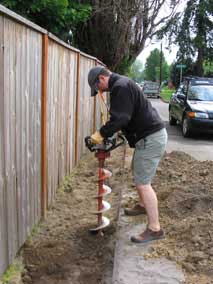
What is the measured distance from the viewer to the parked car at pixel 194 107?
13930 millimetres

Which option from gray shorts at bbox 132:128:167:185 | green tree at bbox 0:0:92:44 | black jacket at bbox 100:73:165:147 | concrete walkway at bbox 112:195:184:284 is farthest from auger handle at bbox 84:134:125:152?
green tree at bbox 0:0:92:44

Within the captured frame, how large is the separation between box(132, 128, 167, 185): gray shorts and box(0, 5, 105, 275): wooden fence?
1.04m

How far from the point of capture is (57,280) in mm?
4293

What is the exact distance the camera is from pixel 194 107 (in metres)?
14.3

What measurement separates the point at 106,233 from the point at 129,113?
62.2 inches

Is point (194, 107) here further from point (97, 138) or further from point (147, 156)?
point (97, 138)

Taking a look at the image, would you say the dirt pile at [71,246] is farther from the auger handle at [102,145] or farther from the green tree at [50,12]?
the green tree at [50,12]

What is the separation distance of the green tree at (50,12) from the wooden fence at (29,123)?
82.9 inches

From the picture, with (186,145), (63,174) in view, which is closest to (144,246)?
(63,174)

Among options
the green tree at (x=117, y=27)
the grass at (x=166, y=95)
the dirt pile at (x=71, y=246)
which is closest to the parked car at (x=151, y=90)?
the grass at (x=166, y=95)

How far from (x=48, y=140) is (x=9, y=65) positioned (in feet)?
6.23

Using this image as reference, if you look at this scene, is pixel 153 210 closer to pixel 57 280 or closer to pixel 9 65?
pixel 57 280

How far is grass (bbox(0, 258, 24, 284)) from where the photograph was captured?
13.2ft

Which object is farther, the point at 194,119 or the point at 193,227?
the point at 194,119
